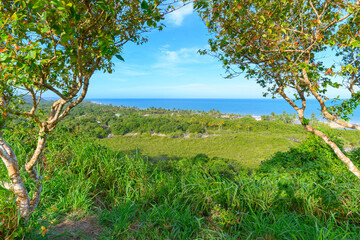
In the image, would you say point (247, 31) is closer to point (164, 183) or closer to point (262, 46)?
point (262, 46)

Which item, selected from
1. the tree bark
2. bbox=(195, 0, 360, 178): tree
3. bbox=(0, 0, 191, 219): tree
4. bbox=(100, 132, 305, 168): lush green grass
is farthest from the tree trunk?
bbox=(100, 132, 305, 168): lush green grass

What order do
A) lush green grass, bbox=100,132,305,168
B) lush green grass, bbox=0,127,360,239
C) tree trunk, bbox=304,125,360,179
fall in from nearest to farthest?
lush green grass, bbox=0,127,360,239, tree trunk, bbox=304,125,360,179, lush green grass, bbox=100,132,305,168

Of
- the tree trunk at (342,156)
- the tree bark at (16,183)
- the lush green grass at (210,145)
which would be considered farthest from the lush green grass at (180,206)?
the lush green grass at (210,145)

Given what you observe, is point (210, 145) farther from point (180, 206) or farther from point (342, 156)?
point (180, 206)

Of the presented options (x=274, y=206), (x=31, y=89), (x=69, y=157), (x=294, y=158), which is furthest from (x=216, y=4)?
(x=294, y=158)

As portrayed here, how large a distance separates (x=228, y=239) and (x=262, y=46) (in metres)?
3.23

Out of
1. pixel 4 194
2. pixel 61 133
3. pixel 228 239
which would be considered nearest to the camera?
pixel 228 239

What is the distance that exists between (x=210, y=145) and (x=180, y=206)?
51.2 m

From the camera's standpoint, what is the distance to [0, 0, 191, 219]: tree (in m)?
1.42

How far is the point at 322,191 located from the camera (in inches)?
106

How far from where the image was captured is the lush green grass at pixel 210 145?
149ft

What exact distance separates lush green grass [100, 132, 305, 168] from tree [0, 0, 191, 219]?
137 feet

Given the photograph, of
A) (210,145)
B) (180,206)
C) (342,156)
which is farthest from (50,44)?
(210,145)

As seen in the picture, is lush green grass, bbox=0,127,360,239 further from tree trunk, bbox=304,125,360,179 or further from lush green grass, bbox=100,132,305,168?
lush green grass, bbox=100,132,305,168
